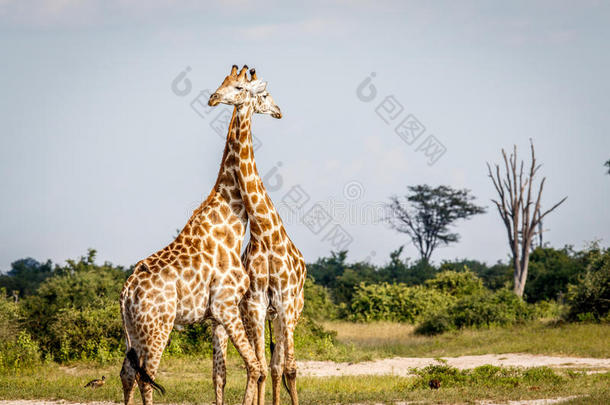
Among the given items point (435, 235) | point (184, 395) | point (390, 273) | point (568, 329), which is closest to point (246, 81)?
point (184, 395)

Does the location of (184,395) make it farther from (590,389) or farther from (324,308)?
(324,308)

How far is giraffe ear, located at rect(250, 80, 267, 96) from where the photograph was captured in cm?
795

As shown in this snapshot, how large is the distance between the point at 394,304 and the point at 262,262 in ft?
69.7

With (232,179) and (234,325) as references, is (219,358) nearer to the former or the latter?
(234,325)

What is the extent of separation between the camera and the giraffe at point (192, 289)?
7.03m

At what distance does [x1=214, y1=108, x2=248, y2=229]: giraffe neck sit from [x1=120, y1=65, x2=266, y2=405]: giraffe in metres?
0.01

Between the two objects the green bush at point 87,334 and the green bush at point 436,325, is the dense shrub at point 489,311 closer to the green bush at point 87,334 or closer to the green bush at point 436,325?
the green bush at point 436,325

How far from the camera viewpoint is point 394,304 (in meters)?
28.3

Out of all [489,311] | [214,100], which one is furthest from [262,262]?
[489,311]

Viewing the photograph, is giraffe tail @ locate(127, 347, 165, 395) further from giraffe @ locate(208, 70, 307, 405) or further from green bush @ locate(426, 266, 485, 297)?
green bush @ locate(426, 266, 485, 297)

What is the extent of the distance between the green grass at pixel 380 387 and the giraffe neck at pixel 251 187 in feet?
11.5

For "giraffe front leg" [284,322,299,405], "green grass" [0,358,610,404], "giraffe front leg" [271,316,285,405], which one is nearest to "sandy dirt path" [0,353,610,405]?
"green grass" [0,358,610,404]

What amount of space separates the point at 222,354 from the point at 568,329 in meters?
14.5

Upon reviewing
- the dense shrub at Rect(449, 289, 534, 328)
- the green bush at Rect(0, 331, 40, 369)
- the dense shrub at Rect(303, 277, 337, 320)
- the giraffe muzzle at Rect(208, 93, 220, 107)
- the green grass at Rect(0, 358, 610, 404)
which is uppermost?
the giraffe muzzle at Rect(208, 93, 220, 107)
